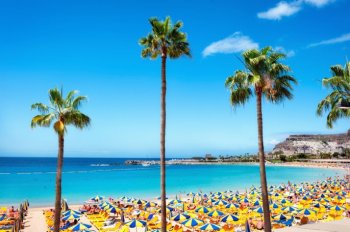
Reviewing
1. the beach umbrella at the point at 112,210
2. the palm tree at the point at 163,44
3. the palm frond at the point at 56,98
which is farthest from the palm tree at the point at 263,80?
the beach umbrella at the point at 112,210

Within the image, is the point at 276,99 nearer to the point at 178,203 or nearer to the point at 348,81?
the point at 348,81

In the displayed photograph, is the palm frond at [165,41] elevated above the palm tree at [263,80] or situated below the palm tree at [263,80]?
above

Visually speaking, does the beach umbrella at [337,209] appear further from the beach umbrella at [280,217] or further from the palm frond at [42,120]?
the palm frond at [42,120]

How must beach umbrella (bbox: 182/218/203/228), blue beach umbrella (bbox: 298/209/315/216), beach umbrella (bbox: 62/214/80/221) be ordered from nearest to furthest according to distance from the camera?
beach umbrella (bbox: 182/218/203/228)
blue beach umbrella (bbox: 298/209/315/216)
beach umbrella (bbox: 62/214/80/221)

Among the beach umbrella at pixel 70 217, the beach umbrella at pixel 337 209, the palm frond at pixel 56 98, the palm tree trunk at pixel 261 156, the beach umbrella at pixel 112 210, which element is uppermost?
the palm frond at pixel 56 98

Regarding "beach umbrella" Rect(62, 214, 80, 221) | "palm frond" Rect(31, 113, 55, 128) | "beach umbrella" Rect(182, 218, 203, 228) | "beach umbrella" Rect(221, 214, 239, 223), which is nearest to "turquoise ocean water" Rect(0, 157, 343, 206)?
"beach umbrella" Rect(62, 214, 80, 221)

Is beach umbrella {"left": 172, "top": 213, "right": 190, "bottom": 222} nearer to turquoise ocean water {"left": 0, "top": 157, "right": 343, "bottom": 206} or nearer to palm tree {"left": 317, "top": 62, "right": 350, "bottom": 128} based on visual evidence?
palm tree {"left": 317, "top": 62, "right": 350, "bottom": 128}

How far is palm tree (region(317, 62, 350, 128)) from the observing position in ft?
50.2

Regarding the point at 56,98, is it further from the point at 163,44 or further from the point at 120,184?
the point at 120,184

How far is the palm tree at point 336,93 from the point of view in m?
15.3

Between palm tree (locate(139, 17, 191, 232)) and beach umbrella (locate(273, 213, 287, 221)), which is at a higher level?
palm tree (locate(139, 17, 191, 232))

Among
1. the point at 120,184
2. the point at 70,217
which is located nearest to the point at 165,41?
the point at 70,217

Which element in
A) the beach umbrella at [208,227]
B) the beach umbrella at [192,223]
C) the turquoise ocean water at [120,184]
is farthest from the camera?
the turquoise ocean water at [120,184]

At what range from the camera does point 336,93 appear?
1564cm
